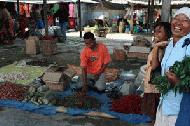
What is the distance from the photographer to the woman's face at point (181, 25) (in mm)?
3135

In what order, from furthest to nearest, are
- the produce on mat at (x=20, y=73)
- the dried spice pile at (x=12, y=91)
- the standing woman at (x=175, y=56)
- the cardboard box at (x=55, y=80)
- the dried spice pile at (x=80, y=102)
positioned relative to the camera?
the produce on mat at (x=20, y=73) → the cardboard box at (x=55, y=80) → the dried spice pile at (x=12, y=91) → the dried spice pile at (x=80, y=102) → the standing woman at (x=175, y=56)

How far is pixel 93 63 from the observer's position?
702cm

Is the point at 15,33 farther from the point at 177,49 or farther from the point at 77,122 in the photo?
the point at 177,49

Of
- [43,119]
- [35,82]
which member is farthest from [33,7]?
[43,119]

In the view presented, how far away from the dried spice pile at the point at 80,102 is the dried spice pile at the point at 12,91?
0.80 meters

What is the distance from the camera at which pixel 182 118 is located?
298cm

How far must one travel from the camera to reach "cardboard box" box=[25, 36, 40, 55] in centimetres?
1192

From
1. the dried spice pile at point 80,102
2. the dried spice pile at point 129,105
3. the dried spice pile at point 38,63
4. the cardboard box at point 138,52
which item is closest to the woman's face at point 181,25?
the dried spice pile at point 129,105

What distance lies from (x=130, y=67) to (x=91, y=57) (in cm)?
336

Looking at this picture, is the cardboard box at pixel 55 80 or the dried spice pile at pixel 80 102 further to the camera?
the cardboard box at pixel 55 80

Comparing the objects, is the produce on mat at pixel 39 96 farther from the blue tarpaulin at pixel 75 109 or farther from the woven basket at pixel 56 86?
the woven basket at pixel 56 86

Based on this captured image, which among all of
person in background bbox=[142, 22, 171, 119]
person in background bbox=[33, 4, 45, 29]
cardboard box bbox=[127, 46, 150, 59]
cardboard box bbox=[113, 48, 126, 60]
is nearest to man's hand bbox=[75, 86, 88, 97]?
person in background bbox=[142, 22, 171, 119]

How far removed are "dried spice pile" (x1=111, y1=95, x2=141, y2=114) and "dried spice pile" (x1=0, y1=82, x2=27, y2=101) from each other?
6.01 feet

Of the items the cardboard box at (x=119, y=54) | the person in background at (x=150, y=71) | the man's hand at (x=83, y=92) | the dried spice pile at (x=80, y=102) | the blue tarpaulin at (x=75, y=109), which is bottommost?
the blue tarpaulin at (x=75, y=109)
